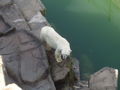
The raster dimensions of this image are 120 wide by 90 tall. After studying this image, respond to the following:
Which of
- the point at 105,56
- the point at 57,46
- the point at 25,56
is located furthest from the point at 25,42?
the point at 105,56

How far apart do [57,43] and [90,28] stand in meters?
2.32

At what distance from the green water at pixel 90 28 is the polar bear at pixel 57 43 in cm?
118

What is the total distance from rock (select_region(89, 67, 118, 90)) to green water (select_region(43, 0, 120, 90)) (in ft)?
2.06

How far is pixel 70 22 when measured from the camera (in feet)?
22.0

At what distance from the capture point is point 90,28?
21.5 feet

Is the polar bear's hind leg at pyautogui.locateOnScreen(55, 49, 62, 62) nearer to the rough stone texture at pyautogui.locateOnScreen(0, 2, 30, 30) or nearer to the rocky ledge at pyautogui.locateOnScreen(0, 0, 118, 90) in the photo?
the rocky ledge at pyautogui.locateOnScreen(0, 0, 118, 90)

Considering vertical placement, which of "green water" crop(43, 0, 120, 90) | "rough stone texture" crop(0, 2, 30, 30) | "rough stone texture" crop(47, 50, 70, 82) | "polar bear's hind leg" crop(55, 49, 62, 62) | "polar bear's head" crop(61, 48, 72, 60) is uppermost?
"polar bear's head" crop(61, 48, 72, 60)

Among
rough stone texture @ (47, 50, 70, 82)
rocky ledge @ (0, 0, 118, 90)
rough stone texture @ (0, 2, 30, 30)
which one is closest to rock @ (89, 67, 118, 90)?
rocky ledge @ (0, 0, 118, 90)

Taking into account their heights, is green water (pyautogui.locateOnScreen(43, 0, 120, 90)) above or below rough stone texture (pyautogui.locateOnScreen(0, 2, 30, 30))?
below

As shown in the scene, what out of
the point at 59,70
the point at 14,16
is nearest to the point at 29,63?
the point at 59,70

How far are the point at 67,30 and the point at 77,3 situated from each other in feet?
3.31

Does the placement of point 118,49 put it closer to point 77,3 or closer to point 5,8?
point 77,3

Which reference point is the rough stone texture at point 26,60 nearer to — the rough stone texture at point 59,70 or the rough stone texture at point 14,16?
the rough stone texture at point 59,70

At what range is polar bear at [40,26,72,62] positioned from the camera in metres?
4.21
